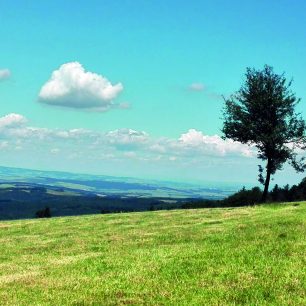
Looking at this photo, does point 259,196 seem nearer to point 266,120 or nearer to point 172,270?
point 266,120

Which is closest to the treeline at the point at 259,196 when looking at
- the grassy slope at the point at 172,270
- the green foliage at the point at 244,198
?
the green foliage at the point at 244,198

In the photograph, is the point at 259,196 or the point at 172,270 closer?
the point at 172,270

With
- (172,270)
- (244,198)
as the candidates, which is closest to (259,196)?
(244,198)

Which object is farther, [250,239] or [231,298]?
[250,239]

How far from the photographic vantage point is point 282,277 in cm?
1435

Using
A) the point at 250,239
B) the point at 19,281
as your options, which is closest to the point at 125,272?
the point at 19,281

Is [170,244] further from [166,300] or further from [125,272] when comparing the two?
[166,300]

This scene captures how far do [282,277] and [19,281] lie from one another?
887 cm

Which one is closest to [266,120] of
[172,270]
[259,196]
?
[259,196]

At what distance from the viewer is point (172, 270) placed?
1639cm

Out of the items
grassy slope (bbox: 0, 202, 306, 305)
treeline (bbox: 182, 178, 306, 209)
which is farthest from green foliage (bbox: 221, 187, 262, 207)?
grassy slope (bbox: 0, 202, 306, 305)

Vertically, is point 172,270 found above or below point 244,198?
below

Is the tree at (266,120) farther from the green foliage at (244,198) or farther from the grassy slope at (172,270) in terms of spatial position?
the grassy slope at (172,270)

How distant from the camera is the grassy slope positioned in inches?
527
